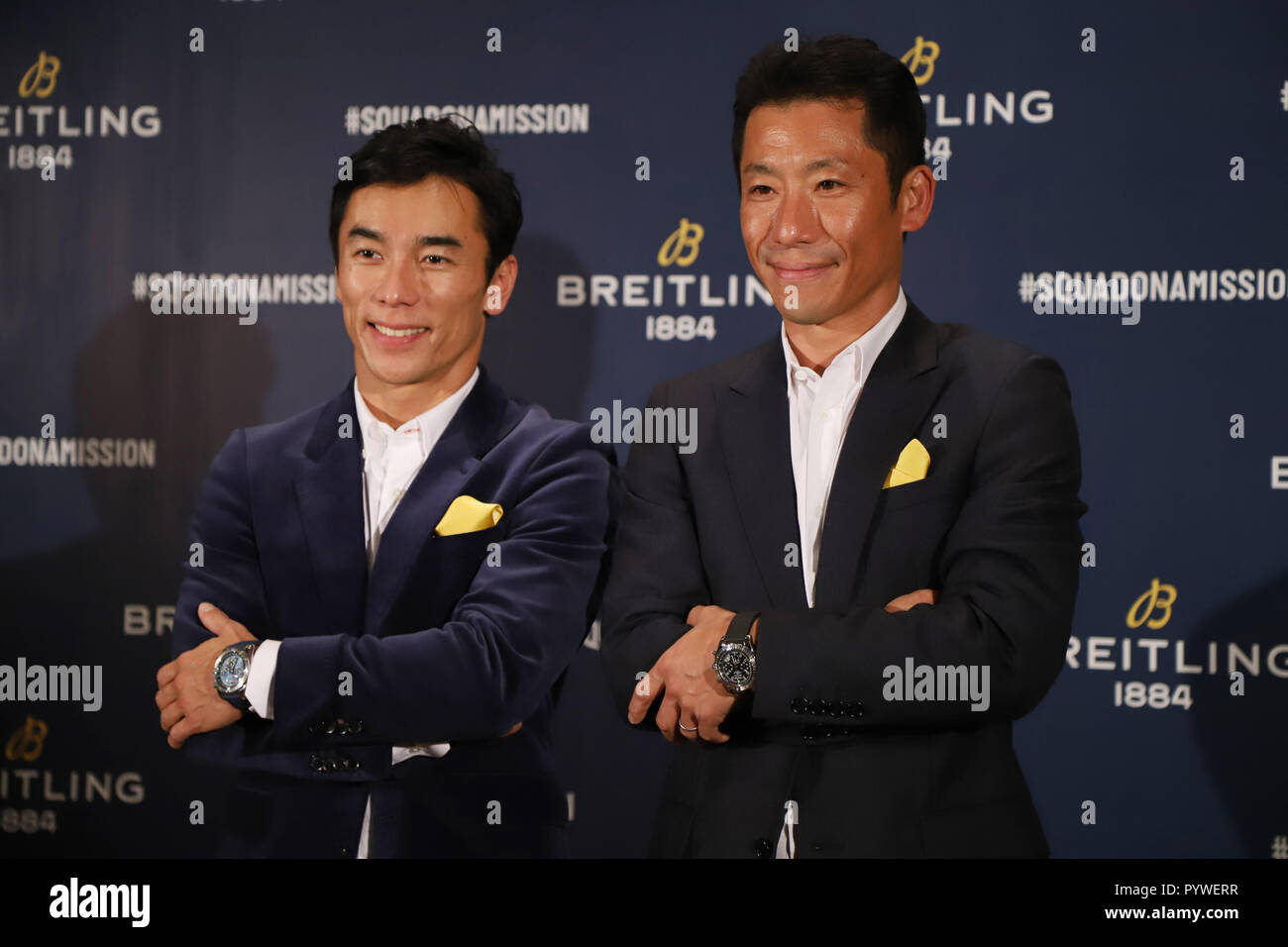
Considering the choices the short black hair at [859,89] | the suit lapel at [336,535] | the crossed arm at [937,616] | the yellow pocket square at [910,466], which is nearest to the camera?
the crossed arm at [937,616]

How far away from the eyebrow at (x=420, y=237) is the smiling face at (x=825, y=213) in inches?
30.8

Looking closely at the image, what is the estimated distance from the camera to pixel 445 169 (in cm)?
303

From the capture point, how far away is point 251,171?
3219mm

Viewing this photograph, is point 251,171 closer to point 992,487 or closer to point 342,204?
point 342,204

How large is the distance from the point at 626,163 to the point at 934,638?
5.00 feet

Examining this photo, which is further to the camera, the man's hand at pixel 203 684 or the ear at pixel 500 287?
the ear at pixel 500 287

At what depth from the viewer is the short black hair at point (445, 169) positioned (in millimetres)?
3033

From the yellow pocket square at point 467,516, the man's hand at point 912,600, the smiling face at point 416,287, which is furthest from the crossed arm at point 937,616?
the smiling face at point 416,287

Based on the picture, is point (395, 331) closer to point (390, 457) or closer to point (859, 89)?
point (390, 457)

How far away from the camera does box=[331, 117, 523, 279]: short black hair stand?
9.95 ft

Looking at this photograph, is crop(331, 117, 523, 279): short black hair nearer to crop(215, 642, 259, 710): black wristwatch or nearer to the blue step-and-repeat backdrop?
the blue step-and-repeat backdrop

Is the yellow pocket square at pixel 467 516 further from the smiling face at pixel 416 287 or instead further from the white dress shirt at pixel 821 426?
the white dress shirt at pixel 821 426
